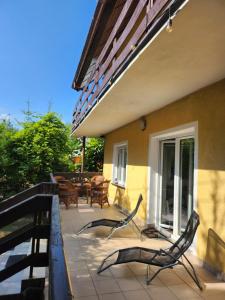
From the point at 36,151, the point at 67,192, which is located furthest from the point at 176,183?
the point at 36,151

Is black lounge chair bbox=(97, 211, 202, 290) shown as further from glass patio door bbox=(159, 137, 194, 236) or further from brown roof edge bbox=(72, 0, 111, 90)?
brown roof edge bbox=(72, 0, 111, 90)

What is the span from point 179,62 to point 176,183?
309cm

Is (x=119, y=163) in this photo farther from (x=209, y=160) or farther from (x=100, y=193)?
(x=209, y=160)

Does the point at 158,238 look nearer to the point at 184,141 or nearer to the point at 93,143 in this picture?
the point at 184,141

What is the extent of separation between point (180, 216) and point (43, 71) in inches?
807

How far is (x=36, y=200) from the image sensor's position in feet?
8.50

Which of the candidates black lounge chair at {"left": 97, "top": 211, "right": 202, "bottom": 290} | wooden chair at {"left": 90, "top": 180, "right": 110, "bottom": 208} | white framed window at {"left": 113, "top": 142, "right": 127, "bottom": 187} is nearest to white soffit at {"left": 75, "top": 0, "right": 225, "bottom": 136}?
black lounge chair at {"left": 97, "top": 211, "right": 202, "bottom": 290}

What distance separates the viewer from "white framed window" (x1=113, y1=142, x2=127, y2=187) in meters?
10.1

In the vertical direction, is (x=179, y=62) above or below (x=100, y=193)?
above

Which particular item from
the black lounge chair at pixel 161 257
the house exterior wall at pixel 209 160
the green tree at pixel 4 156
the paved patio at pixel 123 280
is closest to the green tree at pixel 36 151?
the green tree at pixel 4 156

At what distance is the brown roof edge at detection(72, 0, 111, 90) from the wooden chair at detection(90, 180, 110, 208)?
497cm

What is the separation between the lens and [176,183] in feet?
18.4

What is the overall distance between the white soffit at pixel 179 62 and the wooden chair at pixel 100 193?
15.5ft

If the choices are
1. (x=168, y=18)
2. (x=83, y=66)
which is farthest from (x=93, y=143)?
(x=168, y=18)
